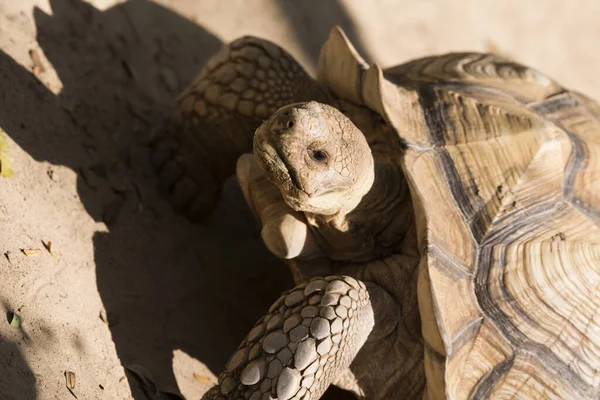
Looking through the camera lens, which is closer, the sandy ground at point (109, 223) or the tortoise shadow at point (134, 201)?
the sandy ground at point (109, 223)

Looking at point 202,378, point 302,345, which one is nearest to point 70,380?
point 202,378

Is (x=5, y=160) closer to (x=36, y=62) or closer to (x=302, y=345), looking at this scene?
(x=36, y=62)

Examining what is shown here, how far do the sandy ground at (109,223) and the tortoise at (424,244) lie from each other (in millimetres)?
509

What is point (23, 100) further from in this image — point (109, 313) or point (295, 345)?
point (295, 345)

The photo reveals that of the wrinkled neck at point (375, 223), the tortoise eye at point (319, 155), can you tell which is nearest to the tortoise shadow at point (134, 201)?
the wrinkled neck at point (375, 223)

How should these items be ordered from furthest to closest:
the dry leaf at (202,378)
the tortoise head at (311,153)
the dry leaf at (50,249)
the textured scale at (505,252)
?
1. the dry leaf at (202,378)
2. the dry leaf at (50,249)
3. the textured scale at (505,252)
4. the tortoise head at (311,153)

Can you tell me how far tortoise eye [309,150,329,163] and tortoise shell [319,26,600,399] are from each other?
1.26 ft

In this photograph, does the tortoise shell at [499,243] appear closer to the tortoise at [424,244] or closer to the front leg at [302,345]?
the tortoise at [424,244]

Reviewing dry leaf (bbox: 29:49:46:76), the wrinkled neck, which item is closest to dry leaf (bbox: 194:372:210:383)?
the wrinkled neck

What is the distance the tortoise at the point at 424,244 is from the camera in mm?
2266

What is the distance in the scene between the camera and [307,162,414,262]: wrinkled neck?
103 inches

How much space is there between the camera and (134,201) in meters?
3.14

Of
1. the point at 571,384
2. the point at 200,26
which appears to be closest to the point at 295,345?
the point at 571,384

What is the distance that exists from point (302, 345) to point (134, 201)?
4.19ft
